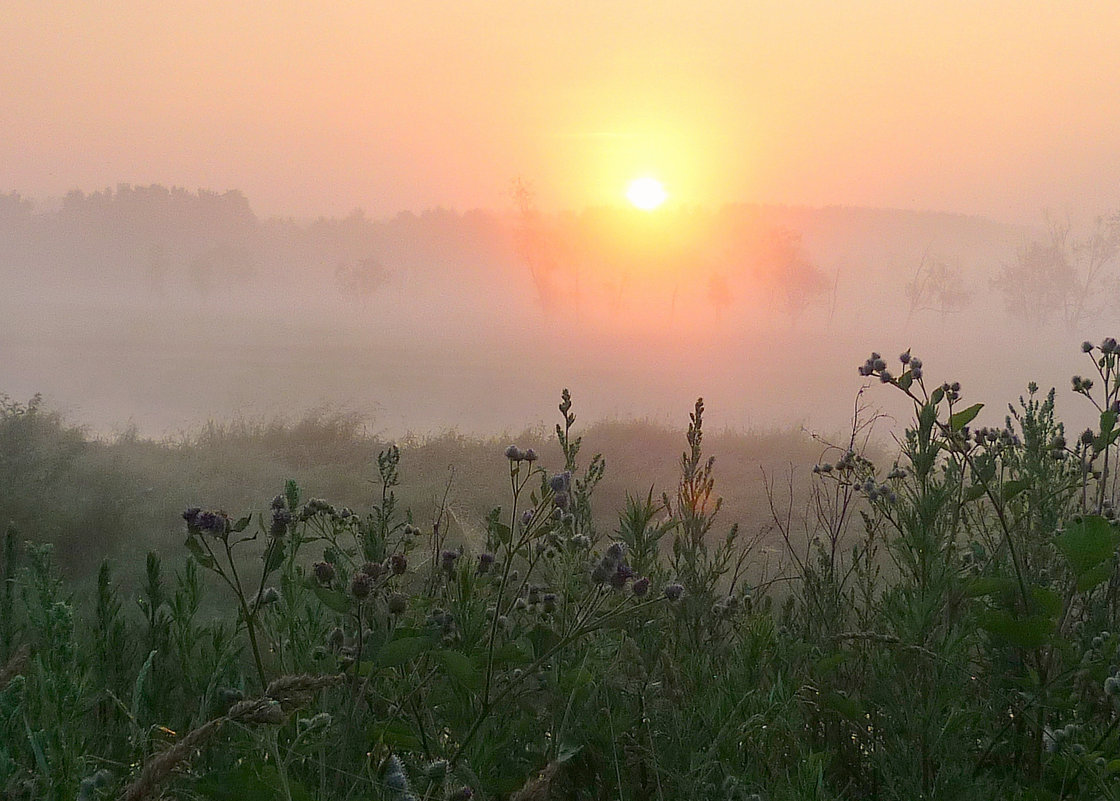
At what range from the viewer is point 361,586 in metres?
1.26

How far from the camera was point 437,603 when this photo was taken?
193 cm

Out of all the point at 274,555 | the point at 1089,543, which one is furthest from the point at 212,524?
the point at 1089,543

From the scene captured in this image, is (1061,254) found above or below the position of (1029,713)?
above

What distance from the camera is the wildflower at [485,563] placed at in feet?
6.54

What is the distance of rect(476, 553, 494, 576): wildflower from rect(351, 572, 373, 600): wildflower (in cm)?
70

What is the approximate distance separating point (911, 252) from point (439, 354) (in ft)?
138

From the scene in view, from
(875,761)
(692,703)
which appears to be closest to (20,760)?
(692,703)

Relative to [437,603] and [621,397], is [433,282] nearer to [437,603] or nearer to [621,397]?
[621,397]

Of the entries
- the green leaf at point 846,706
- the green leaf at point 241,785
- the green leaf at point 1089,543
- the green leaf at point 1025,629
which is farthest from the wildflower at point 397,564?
the green leaf at point 1089,543

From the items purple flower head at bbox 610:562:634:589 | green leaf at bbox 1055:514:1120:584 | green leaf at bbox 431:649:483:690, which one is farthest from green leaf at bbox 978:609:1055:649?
green leaf at bbox 431:649:483:690

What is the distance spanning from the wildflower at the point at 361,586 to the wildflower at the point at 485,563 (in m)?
0.70

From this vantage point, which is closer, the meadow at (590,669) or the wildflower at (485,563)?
the meadow at (590,669)

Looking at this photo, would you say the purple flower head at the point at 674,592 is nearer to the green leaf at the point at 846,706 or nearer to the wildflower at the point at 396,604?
the wildflower at the point at 396,604

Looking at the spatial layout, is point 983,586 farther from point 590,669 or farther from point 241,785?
point 241,785
